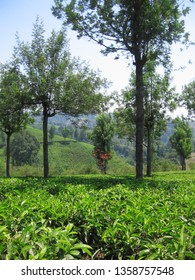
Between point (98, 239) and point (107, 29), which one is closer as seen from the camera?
point (98, 239)

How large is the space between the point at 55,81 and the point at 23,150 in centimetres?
9945

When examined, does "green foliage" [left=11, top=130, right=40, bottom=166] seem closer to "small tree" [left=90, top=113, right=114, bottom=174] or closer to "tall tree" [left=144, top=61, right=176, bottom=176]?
"small tree" [left=90, top=113, right=114, bottom=174]

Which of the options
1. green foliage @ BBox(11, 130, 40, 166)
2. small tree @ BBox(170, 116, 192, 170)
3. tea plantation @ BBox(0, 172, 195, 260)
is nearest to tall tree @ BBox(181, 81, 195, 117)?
small tree @ BBox(170, 116, 192, 170)

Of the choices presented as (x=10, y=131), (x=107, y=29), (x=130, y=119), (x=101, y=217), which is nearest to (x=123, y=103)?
(x=130, y=119)

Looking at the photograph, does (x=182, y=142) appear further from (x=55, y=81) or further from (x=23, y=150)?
(x=23, y=150)

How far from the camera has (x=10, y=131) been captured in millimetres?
32594

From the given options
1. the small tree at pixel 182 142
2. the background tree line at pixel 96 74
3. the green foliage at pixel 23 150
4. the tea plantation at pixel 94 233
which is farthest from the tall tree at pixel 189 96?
the green foliage at pixel 23 150

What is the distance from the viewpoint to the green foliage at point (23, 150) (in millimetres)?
117250

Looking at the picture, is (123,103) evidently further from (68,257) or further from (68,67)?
(68,257)

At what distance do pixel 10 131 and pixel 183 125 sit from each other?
131 ft

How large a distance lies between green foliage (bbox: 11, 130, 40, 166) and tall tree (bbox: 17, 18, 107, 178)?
96.7m

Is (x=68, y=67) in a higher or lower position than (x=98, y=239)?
higher

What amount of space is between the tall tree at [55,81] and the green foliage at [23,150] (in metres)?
96.7

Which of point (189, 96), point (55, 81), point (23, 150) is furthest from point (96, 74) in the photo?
point (23, 150)
